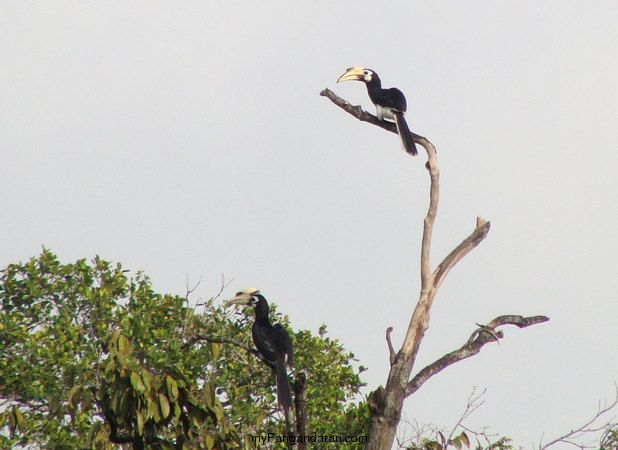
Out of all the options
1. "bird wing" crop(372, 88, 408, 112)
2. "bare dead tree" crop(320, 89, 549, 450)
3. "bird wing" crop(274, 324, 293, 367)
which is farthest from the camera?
"bird wing" crop(372, 88, 408, 112)

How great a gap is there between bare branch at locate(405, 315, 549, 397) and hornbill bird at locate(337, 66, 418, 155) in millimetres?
2086

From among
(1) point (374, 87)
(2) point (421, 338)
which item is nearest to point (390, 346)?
(2) point (421, 338)

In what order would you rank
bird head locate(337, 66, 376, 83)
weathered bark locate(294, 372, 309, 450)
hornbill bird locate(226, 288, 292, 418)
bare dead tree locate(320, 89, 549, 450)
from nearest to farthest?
weathered bark locate(294, 372, 309, 450) → bare dead tree locate(320, 89, 549, 450) → hornbill bird locate(226, 288, 292, 418) → bird head locate(337, 66, 376, 83)

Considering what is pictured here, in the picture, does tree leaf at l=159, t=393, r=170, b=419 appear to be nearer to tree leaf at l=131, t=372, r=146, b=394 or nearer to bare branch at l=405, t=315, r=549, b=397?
tree leaf at l=131, t=372, r=146, b=394

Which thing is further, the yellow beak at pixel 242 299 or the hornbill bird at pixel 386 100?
the yellow beak at pixel 242 299

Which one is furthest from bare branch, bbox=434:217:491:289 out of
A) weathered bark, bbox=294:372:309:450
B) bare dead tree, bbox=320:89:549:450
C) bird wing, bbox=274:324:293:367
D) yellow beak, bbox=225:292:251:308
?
yellow beak, bbox=225:292:251:308

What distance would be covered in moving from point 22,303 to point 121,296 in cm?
148

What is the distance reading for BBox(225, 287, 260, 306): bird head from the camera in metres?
10.2

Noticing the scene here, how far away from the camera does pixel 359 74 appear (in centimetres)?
1175

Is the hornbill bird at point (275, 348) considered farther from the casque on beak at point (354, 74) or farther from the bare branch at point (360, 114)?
the casque on beak at point (354, 74)

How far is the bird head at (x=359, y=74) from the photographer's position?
11664mm

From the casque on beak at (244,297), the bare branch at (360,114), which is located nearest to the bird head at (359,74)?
the bare branch at (360,114)

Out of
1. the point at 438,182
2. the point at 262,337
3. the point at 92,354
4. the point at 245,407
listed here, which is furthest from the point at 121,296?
the point at 438,182

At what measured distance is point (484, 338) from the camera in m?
7.79
